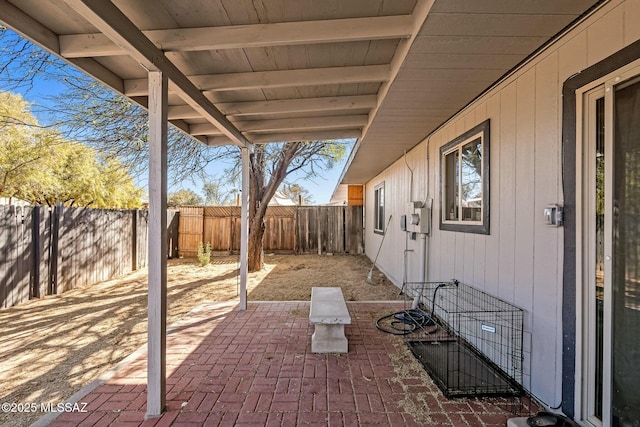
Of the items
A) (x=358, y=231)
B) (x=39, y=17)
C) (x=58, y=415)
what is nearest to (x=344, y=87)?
(x=39, y=17)

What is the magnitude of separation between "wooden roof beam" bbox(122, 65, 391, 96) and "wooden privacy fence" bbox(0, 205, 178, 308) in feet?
11.9

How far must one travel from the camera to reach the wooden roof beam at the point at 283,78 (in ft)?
8.79

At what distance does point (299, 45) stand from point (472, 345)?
3.21 meters

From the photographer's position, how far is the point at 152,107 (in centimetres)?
212

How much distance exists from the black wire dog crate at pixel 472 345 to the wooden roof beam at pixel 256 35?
2.21 meters

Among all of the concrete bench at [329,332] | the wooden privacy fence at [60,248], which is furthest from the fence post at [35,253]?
the concrete bench at [329,332]

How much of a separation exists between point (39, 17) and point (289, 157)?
555 centimetres

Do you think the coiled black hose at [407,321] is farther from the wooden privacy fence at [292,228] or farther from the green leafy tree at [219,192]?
the wooden privacy fence at [292,228]

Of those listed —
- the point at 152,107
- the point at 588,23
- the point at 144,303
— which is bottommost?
the point at 144,303

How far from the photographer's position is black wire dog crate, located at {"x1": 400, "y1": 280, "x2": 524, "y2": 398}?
2361mm

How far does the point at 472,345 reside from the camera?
3102 millimetres

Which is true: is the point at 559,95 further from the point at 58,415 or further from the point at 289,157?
the point at 289,157

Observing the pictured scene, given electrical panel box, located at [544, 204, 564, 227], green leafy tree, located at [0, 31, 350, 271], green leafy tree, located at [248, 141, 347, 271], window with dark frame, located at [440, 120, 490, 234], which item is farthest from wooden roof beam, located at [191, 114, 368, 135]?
green leafy tree, located at [248, 141, 347, 271]
